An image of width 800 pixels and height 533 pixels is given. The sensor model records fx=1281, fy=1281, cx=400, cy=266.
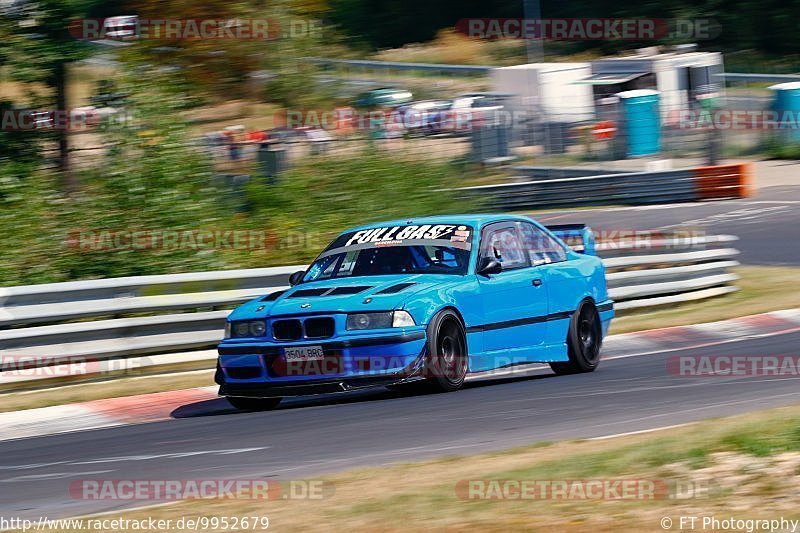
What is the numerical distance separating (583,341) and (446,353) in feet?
6.70

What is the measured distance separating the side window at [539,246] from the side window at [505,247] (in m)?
0.10

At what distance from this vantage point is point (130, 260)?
47.9 ft

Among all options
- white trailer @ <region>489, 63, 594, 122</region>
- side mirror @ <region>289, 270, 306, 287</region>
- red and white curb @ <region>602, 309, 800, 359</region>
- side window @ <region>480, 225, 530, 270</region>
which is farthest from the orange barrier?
side mirror @ <region>289, 270, 306, 287</region>

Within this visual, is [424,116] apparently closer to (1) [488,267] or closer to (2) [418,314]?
(1) [488,267]

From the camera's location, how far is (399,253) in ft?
33.5

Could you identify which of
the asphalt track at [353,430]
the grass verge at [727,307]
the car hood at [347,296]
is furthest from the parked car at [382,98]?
the asphalt track at [353,430]

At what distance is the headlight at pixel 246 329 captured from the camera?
9406 mm

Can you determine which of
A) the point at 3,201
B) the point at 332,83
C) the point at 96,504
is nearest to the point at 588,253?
the point at 96,504

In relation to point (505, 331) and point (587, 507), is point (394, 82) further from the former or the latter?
point (587, 507)

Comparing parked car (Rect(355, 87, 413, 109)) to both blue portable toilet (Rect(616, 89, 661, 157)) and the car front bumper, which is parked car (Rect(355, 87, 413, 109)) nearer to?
blue portable toilet (Rect(616, 89, 661, 157))

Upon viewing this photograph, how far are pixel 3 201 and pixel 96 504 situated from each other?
33.8 feet

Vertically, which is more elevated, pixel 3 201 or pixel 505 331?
pixel 3 201

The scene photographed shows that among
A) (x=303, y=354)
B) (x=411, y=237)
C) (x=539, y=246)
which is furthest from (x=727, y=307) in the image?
(x=303, y=354)

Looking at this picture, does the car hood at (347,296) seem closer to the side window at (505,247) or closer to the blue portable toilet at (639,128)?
the side window at (505,247)
